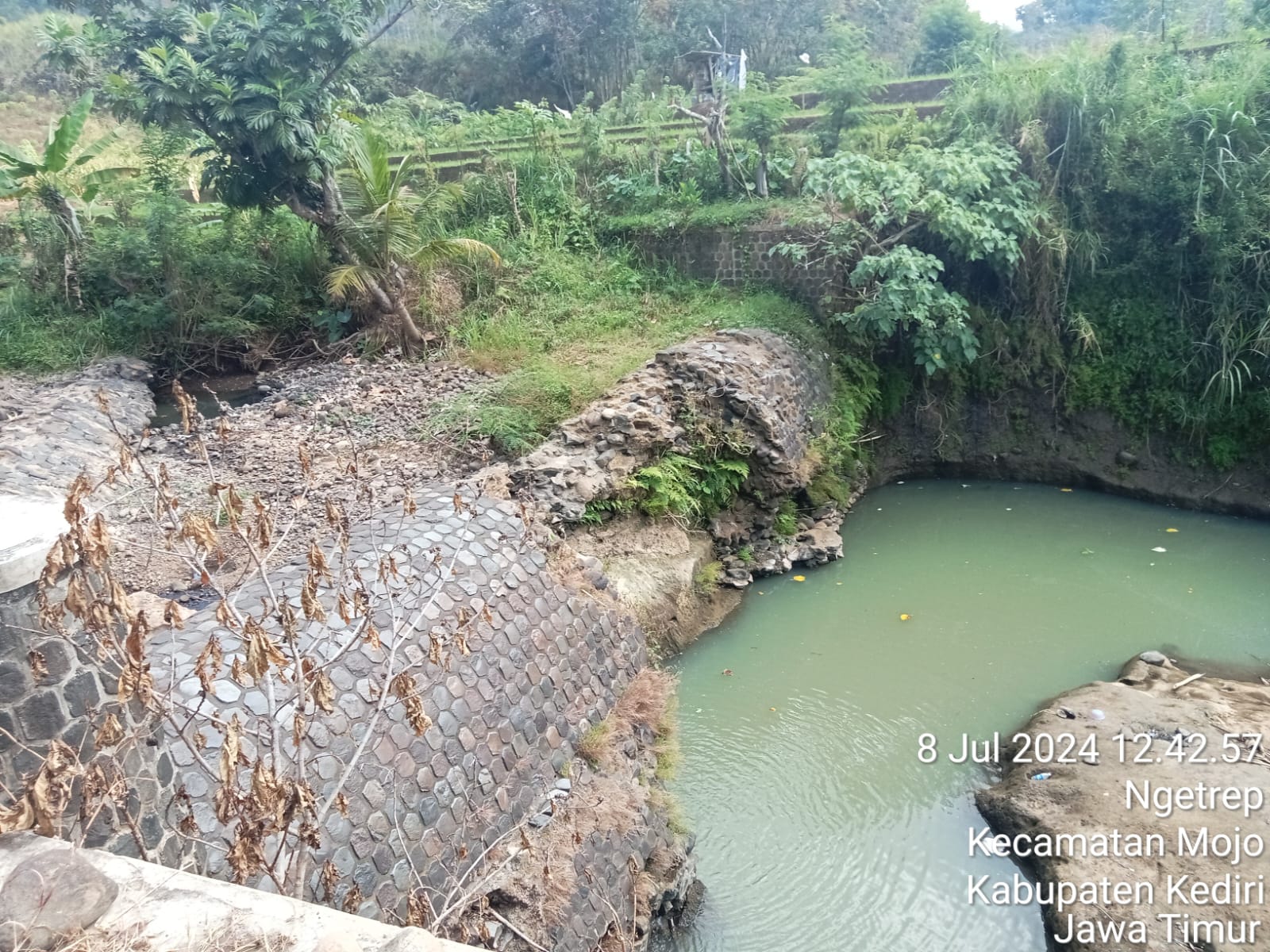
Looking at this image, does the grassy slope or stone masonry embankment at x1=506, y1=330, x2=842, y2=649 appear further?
the grassy slope

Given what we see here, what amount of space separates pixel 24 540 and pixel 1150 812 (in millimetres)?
5014

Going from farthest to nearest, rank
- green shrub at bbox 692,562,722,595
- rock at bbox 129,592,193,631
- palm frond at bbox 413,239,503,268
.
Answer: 1. palm frond at bbox 413,239,503,268
2. green shrub at bbox 692,562,722,595
3. rock at bbox 129,592,193,631

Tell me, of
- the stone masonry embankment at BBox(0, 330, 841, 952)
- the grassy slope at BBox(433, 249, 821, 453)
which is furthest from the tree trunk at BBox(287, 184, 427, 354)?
the stone masonry embankment at BBox(0, 330, 841, 952)

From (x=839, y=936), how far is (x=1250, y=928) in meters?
1.77

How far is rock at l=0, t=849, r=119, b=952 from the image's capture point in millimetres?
1964

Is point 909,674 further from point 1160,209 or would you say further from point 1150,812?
point 1160,209

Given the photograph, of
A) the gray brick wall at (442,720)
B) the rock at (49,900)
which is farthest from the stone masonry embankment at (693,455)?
the rock at (49,900)

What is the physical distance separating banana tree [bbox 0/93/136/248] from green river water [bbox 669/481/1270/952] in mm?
8740

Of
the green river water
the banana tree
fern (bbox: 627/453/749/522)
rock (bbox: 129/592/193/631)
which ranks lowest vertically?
the green river water

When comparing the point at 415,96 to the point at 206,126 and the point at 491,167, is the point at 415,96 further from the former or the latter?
the point at 206,126

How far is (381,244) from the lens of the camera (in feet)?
29.1

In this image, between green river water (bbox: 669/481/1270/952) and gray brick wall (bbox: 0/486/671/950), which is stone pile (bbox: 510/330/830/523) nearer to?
gray brick wall (bbox: 0/486/671/950)

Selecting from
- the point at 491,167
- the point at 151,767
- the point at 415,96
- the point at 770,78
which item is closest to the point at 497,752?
the point at 151,767

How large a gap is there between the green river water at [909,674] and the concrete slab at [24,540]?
3.37m
